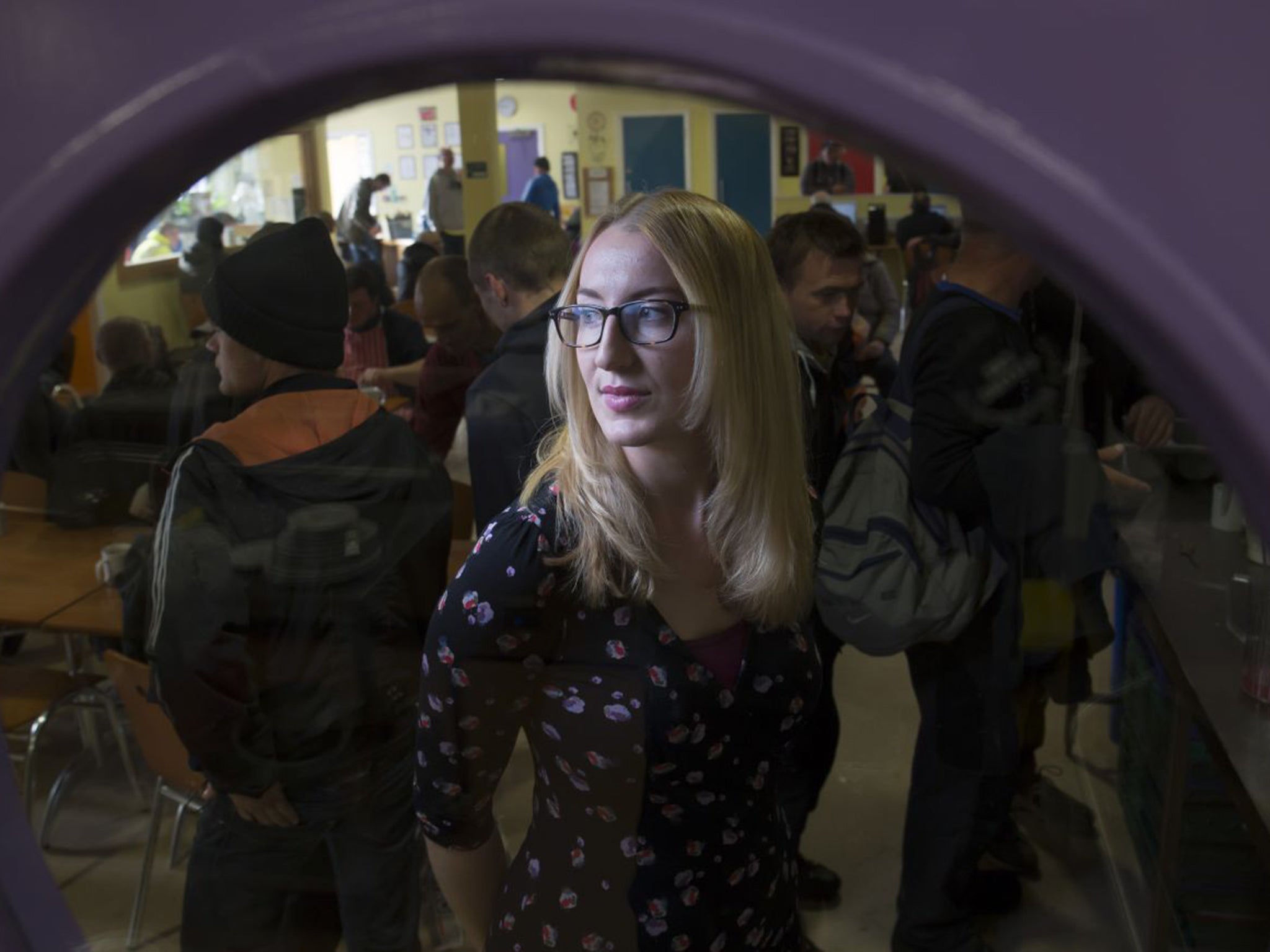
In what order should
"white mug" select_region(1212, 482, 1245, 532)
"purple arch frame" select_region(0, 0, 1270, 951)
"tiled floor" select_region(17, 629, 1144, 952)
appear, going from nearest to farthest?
"purple arch frame" select_region(0, 0, 1270, 951)
"white mug" select_region(1212, 482, 1245, 532)
"tiled floor" select_region(17, 629, 1144, 952)

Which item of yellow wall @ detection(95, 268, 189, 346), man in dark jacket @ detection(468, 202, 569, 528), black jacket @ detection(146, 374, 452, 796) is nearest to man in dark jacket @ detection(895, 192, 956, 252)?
man in dark jacket @ detection(468, 202, 569, 528)

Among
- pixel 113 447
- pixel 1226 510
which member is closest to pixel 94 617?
pixel 113 447

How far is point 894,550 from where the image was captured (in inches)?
25.0

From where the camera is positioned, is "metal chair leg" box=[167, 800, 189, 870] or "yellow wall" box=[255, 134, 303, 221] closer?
Result: "yellow wall" box=[255, 134, 303, 221]

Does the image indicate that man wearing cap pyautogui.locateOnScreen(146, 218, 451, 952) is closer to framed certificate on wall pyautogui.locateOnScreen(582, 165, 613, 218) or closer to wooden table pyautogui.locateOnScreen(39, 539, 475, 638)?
wooden table pyautogui.locateOnScreen(39, 539, 475, 638)

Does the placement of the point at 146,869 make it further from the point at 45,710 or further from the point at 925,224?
the point at 925,224

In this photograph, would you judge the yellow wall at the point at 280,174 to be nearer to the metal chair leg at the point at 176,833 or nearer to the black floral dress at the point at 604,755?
the black floral dress at the point at 604,755

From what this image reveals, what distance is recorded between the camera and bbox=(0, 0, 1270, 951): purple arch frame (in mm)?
387

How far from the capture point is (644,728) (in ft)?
2.13

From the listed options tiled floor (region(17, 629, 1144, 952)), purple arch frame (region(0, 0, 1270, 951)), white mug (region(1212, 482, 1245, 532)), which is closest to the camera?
purple arch frame (region(0, 0, 1270, 951))

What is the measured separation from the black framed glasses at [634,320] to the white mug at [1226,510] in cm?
28

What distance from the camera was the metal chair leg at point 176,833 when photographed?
694 mm

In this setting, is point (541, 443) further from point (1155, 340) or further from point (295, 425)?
point (1155, 340)

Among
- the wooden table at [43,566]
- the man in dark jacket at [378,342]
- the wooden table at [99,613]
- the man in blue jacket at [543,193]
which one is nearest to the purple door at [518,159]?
the man in blue jacket at [543,193]
